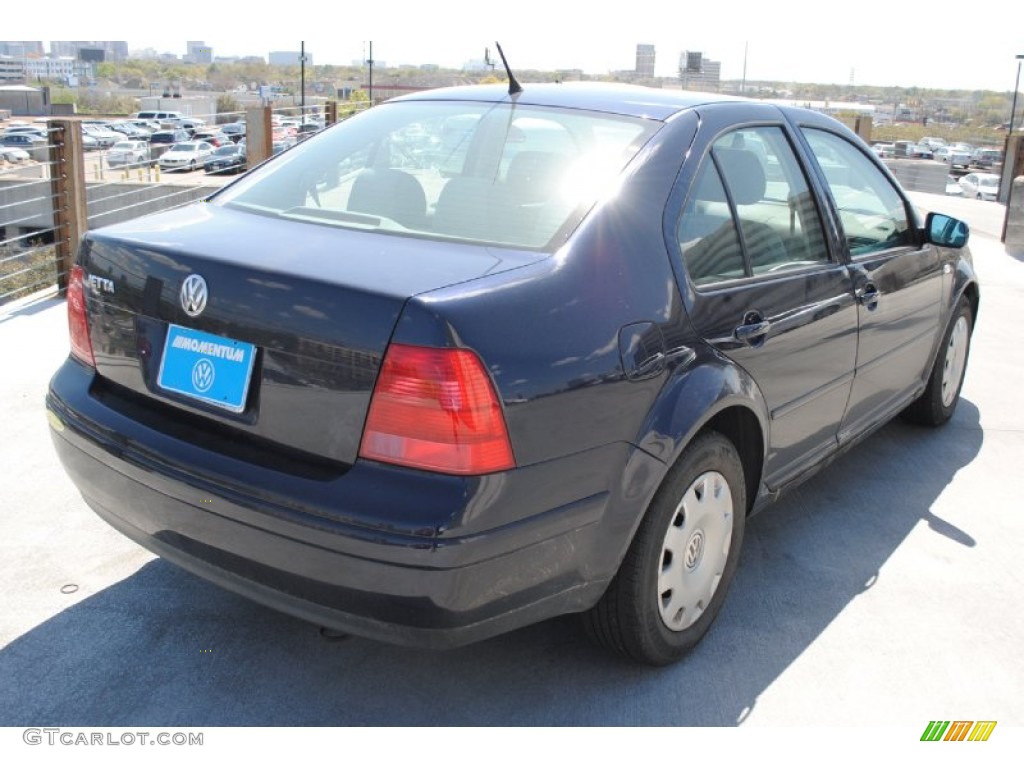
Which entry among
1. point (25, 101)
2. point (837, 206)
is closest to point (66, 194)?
point (837, 206)

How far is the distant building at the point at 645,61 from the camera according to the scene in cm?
1324

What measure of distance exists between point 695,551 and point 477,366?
3.60 ft

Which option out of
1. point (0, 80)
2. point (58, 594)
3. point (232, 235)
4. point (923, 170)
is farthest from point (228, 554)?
point (0, 80)

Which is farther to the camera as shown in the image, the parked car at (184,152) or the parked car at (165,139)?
the parked car at (165,139)

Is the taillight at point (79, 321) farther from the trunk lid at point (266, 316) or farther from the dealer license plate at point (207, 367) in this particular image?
the dealer license plate at point (207, 367)

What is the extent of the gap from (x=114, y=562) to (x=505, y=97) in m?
2.04

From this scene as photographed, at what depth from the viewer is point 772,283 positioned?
3.16 meters

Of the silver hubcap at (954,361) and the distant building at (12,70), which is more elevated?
the distant building at (12,70)

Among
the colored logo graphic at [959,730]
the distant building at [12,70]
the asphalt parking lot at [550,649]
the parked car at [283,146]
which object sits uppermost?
the distant building at [12,70]

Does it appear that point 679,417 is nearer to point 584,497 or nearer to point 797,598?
point 584,497

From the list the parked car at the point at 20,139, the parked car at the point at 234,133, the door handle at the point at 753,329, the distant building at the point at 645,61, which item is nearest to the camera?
the door handle at the point at 753,329

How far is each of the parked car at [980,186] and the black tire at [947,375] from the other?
27.1m

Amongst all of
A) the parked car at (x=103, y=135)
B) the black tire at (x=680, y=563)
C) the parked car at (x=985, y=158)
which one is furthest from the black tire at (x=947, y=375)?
the parked car at (x=985, y=158)

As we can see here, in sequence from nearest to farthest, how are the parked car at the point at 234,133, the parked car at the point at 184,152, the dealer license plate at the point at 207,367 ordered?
the dealer license plate at the point at 207,367 < the parked car at the point at 234,133 < the parked car at the point at 184,152
